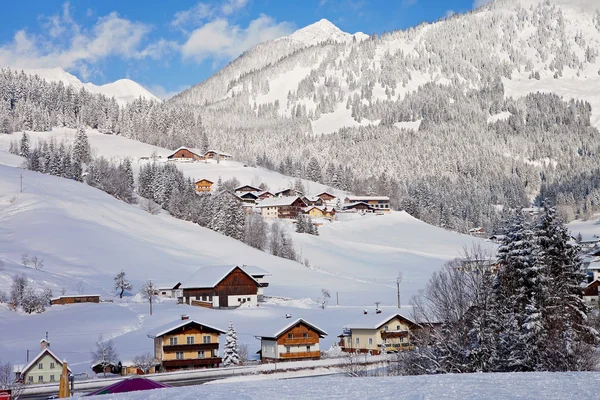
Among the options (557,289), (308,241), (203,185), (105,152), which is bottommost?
(557,289)

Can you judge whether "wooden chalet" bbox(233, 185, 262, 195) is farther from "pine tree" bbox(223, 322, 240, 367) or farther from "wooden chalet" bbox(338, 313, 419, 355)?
"pine tree" bbox(223, 322, 240, 367)

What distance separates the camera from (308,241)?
4102 inches

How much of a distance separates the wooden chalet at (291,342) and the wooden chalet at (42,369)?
43.0 feet

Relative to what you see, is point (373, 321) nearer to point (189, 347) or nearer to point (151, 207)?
point (189, 347)

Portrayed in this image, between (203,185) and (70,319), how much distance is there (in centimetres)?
8045

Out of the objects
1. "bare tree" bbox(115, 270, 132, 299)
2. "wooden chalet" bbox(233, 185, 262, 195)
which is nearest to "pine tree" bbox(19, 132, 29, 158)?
"wooden chalet" bbox(233, 185, 262, 195)

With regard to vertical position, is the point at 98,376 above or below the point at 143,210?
below

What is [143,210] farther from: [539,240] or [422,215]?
[539,240]

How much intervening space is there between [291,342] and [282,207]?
269 ft

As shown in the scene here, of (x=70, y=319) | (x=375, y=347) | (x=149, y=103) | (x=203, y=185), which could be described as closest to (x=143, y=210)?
(x=203, y=185)

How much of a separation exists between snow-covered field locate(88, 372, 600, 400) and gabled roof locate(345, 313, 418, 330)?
1331 inches

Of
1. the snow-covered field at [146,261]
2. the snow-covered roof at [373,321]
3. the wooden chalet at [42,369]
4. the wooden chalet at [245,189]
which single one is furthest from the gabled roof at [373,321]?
the wooden chalet at [245,189]

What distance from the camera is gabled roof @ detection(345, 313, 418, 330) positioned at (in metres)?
46.8

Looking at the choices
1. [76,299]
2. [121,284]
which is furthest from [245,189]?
[76,299]
